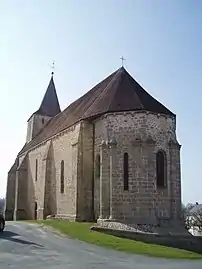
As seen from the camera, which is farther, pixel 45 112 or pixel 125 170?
pixel 45 112

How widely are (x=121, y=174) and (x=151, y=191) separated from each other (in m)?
2.19

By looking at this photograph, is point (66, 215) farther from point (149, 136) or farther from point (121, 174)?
point (149, 136)

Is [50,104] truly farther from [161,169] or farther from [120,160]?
[161,169]

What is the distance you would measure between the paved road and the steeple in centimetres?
3388

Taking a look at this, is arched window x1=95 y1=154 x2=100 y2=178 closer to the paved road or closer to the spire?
the paved road

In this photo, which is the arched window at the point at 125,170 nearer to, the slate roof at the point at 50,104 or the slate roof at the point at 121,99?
the slate roof at the point at 121,99

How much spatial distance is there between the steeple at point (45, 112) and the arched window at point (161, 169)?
87.3ft

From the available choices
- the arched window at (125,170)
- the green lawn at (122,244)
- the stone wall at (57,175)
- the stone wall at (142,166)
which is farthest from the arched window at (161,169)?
the stone wall at (57,175)

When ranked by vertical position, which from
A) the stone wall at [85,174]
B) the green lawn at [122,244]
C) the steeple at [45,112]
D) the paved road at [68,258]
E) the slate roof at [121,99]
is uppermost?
the steeple at [45,112]

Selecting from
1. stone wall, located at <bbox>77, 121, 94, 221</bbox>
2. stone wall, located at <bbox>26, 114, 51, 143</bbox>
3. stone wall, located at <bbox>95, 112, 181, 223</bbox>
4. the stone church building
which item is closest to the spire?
stone wall, located at <bbox>26, 114, 51, 143</bbox>

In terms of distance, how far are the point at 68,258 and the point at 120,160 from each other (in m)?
12.6

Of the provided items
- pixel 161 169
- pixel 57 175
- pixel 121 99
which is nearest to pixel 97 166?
pixel 161 169

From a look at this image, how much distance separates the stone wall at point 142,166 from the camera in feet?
76.3

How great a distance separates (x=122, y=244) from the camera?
16547mm
